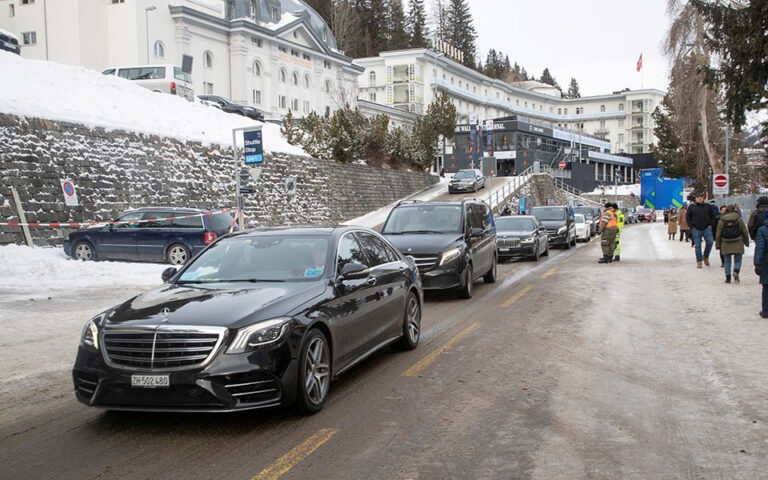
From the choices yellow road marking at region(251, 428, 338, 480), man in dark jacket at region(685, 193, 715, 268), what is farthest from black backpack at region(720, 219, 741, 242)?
yellow road marking at region(251, 428, 338, 480)

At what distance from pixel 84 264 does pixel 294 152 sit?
64.9 feet

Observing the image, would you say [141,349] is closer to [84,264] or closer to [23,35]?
[84,264]

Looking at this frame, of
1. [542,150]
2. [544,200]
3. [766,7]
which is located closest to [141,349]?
[766,7]

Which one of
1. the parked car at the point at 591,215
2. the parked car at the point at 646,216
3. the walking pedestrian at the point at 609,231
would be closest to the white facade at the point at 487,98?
the parked car at the point at 646,216

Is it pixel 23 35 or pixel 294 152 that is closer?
pixel 294 152

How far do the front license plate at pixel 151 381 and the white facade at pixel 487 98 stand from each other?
8148 cm

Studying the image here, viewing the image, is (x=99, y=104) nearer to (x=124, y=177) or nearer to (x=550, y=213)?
(x=124, y=177)

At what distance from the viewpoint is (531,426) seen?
503 cm

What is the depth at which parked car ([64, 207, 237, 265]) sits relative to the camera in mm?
17344

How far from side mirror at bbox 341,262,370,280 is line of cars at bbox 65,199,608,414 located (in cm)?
1

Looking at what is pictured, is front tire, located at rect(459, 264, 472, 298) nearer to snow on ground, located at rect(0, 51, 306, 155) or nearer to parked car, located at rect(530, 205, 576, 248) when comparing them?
parked car, located at rect(530, 205, 576, 248)

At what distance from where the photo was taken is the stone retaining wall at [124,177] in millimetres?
19016

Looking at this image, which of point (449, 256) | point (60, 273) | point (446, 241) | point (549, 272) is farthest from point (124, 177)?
point (449, 256)

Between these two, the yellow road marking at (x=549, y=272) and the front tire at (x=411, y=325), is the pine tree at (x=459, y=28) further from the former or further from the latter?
the front tire at (x=411, y=325)
